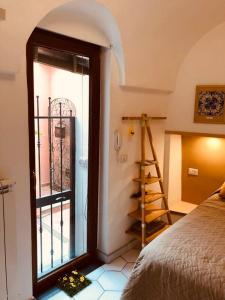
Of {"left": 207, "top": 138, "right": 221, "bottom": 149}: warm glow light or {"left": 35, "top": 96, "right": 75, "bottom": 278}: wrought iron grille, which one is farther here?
{"left": 207, "top": 138, "right": 221, "bottom": 149}: warm glow light

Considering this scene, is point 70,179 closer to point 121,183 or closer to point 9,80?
point 121,183

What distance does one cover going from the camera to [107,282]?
8.02 ft

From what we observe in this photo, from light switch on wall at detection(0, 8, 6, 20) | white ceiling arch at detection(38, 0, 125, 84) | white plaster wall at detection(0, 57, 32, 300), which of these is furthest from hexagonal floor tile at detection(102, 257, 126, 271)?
light switch on wall at detection(0, 8, 6, 20)

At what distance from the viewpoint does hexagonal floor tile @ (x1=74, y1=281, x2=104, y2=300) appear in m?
2.24

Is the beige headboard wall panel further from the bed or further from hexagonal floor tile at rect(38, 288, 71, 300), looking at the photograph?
hexagonal floor tile at rect(38, 288, 71, 300)

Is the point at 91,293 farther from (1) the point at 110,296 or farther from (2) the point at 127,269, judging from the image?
(2) the point at 127,269

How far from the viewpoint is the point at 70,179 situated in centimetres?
258

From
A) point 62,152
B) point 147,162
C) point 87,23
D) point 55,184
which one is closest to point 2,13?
point 87,23

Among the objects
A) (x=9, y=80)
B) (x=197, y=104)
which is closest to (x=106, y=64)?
(x=9, y=80)

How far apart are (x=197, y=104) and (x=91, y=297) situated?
2.36 meters

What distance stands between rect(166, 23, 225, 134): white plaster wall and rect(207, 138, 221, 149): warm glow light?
0.91ft

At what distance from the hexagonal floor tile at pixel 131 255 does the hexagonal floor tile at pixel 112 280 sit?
28 centimetres

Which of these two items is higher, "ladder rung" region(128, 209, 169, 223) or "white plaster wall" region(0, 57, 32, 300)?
"white plaster wall" region(0, 57, 32, 300)

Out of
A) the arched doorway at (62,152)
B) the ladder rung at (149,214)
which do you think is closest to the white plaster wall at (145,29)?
the arched doorway at (62,152)
